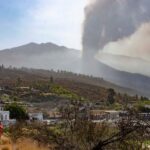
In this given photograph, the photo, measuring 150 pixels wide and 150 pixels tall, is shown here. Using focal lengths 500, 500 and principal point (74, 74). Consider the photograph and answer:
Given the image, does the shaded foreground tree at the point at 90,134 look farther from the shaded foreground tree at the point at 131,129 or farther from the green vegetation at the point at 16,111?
the green vegetation at the point at 16,111

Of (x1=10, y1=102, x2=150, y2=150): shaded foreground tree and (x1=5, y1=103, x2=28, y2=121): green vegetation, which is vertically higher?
(x1=10, y1=102, x2=150, y2=150): shaded foreground tree

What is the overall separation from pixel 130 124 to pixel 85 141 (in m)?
1.80

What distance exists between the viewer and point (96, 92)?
654 ft

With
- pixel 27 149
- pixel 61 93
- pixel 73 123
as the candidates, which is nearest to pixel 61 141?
pixel 73 123

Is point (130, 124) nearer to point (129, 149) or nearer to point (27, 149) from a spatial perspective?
point (129, 149)

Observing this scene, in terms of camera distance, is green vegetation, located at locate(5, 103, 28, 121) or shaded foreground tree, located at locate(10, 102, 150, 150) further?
green vegetation, located at locate(5, 103, 28, 121)

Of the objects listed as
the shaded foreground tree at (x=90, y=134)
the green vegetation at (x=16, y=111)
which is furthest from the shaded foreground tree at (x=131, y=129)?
the green vegetation at (x=16, y=111)

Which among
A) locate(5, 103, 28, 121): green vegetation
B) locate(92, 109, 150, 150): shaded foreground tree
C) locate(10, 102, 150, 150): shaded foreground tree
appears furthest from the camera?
locate(5, 103, 28, 121): green vegetation

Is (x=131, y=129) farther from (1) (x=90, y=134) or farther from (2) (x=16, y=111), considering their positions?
(2) (x=16, y=111)

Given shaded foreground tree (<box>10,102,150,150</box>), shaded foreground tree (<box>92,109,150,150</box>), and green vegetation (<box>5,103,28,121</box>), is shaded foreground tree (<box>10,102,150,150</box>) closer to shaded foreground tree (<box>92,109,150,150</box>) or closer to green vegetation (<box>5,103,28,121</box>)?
shaded foreground tree (<box>92,109,150,150</box>)

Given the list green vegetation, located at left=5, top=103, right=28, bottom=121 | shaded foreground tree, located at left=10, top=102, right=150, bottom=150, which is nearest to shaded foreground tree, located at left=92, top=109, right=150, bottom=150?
shaded foreground tree, located at left=10, top=102, right=150, bottom=150

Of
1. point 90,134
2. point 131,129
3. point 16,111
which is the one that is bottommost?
point 16,111

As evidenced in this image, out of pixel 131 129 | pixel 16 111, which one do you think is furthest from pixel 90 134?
pixel 16 111

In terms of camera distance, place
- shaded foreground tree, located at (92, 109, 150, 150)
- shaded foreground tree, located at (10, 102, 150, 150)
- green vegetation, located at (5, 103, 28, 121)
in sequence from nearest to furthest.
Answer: shaded foreground tree, located at (92, 109, 150, 150), shaded foreground tree, located at (10, 102, 150, 150), green vegetation, located at (5, 103, 28, 121)
